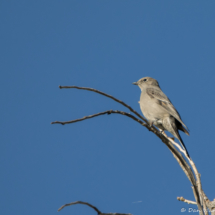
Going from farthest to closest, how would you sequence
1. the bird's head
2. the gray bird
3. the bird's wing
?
the bird's head
the bird's wing
the gray bird

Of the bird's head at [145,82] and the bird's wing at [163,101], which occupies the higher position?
the bird's head at [145,82]

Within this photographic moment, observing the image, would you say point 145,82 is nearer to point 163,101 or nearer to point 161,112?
point 163,101

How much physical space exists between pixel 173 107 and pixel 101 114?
515cm

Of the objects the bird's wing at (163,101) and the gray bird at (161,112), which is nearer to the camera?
the gray bird at (161,112)

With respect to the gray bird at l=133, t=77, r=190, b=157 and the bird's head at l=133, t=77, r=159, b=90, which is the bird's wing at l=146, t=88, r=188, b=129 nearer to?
the gray bird at l=133, t=77, r=190, b=157

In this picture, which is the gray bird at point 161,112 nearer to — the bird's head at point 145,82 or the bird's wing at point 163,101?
the bird's wing at point 163,101

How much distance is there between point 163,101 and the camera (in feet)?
27.1

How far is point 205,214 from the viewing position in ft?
9.50

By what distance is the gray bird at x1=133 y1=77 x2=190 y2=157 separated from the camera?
7.38 metres

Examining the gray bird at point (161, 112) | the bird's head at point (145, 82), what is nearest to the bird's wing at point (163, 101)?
the gray bird at point (161, 112)

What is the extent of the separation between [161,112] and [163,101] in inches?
22.9

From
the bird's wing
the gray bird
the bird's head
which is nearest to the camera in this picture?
the gray bird

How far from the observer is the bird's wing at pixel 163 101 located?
A: 25.0 ft

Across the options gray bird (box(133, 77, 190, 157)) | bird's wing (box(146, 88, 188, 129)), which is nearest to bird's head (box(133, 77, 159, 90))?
bird's wing (box(146, 88, 188, 129))
